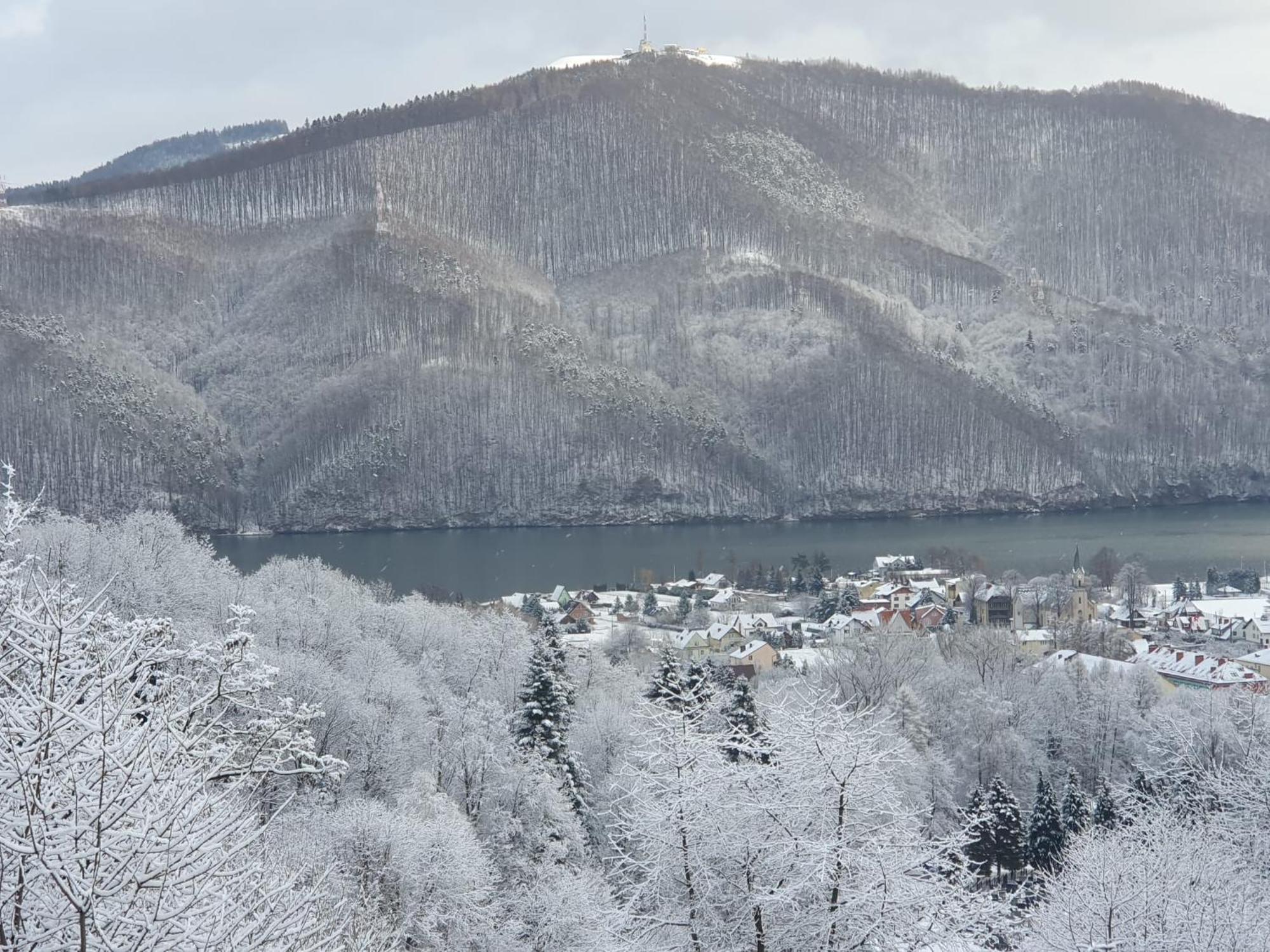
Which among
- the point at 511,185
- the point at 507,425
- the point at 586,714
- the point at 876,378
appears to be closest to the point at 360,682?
the point at 586,714

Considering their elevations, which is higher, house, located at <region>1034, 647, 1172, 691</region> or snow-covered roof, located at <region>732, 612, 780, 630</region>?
house, located at <region>1034, 647, 1172, 691</region>

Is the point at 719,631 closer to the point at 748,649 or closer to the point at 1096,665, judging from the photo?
the point at 748,649

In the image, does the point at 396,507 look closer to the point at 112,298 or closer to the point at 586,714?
the point at 112,298

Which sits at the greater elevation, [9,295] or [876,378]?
[9,295]

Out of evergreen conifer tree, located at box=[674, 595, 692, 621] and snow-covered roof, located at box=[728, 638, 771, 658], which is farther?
evergreen conifer tree, located at box=[674, 595, 692, 621]

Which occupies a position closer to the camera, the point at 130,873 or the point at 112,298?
the point at 130,873

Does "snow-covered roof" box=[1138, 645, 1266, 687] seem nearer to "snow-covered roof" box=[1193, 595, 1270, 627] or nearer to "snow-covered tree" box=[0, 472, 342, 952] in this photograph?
"snow-covered roof" box=[1193, 595, 1270, 627]

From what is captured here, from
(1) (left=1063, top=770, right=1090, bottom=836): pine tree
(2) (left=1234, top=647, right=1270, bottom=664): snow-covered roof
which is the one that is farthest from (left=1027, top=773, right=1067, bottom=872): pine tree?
(2) (left=1234, top=647, right=1270, bottom=664): snow-covered roof

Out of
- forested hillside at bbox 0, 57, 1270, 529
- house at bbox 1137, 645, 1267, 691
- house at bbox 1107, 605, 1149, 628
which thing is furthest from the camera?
forested hillside at bbox 0, 57, 1270, 529
